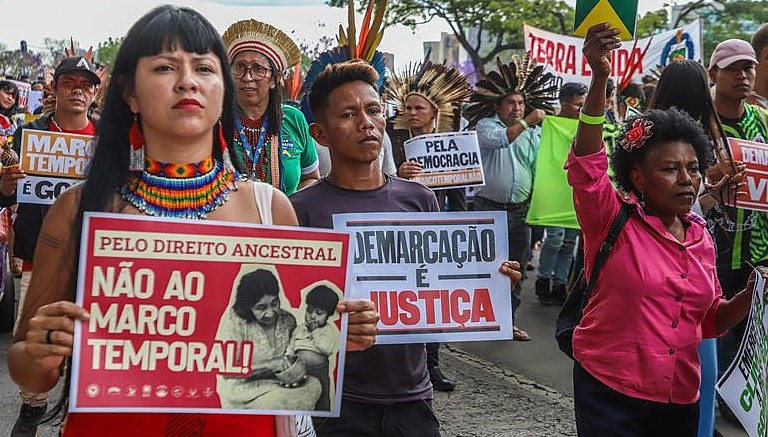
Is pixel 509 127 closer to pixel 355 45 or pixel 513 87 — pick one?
pixel 513 87

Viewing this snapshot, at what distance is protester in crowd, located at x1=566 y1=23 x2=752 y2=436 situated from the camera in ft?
11.0

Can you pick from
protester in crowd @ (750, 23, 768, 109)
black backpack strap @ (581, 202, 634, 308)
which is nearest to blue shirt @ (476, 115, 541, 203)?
protester in crowd @ (750, 23, 768, 109)

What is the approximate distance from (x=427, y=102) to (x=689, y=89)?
3150 millimetres

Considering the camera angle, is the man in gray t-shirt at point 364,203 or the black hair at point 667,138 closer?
the man in gray t-shirt at point 364,203

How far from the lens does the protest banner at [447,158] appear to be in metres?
7.71

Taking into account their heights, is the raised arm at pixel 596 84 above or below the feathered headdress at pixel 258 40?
below

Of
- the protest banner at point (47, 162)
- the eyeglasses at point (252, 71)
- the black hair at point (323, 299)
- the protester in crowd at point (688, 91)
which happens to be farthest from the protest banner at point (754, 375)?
the protest banner at point (47, 162)

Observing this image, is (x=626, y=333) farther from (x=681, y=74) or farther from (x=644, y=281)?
(x=681, y=74)

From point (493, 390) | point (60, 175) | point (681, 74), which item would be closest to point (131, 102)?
point (681, 74)

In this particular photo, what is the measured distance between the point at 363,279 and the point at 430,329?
11.0 inches

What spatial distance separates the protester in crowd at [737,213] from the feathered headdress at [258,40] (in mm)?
2353

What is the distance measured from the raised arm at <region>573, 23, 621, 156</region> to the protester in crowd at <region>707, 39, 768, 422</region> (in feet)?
6.70

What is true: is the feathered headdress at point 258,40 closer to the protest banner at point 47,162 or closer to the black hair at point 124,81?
the protest banner at point 47,162

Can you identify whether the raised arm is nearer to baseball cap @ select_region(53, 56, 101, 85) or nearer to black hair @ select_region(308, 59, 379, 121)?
black hair @ select_region(308, 59, 379, 121)
